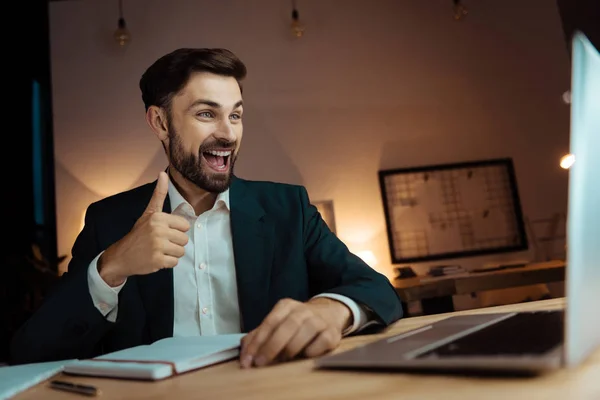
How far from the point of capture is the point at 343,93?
4.11 meters

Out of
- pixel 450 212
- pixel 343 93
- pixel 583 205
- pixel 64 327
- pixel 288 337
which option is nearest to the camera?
pixel 583 205

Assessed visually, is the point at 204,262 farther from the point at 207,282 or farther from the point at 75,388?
the point at 75,388

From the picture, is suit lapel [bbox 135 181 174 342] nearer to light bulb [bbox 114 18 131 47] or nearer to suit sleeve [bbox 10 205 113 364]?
suit sleeve [bbox 10 205 113 364]

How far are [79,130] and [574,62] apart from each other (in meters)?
3.90

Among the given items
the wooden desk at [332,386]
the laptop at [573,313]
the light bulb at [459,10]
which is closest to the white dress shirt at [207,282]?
the wooden desk at [332,386]

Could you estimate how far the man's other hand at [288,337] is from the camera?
0.60 m

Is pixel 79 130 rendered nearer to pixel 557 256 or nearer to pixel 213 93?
pixel 213 93

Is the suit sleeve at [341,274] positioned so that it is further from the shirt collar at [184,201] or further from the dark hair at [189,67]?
the dark hair at [189,67]

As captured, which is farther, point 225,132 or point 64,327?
point 225,132

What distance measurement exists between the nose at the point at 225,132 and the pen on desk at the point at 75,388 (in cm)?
112

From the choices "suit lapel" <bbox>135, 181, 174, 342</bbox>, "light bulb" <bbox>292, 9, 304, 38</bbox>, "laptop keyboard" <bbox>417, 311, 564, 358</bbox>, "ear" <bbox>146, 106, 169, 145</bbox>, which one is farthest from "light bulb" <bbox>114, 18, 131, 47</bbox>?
"laptop keyboard" <bbox>417, 311, 564, 358</bbox>

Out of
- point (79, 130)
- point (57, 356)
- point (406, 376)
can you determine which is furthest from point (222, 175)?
point (79, 130)

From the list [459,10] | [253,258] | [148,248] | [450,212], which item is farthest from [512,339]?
[459,10]

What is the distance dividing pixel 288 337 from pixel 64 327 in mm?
556
